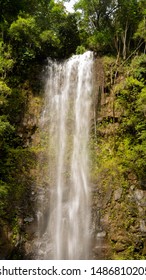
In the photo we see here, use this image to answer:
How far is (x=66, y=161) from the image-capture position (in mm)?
10148

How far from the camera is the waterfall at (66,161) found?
27.7 ft

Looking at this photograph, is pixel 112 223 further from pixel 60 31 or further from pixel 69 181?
pixel 60 31

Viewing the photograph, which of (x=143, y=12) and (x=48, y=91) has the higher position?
(x=143, y=12)

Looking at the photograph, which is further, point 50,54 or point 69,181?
point 50,54

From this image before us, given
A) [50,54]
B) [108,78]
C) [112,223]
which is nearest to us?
[112,223]

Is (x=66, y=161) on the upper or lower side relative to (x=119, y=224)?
upper

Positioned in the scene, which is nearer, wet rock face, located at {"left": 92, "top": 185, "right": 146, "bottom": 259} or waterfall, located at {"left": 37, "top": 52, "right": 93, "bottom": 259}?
wet rock face, located at {"left": 92, "top": 185, "right": 146, "bottom": 259}

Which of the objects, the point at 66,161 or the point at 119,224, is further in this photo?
the point at 66,161

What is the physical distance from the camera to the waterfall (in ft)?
27.7

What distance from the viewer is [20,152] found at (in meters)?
10.4

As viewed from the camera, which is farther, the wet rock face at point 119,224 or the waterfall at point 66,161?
the waterfall at point 66,161

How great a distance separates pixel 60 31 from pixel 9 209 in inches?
364
